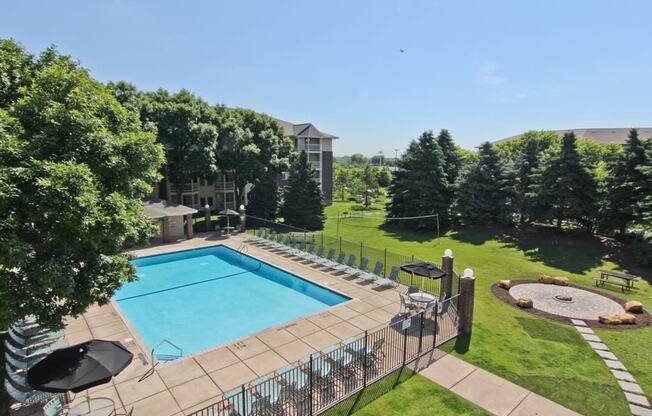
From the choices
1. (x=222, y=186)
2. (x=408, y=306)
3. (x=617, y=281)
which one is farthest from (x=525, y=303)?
(x=222, y=186)

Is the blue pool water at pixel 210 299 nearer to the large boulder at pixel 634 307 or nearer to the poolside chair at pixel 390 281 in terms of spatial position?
the poolside chair at pixel 390 281

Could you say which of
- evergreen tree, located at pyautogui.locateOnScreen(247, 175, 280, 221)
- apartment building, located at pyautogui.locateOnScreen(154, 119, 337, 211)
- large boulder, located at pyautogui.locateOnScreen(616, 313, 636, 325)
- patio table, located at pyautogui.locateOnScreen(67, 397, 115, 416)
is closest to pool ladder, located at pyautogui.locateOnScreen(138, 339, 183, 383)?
patio table, located at pyautogui.locateOnScreen(67, 397, 115, 416)

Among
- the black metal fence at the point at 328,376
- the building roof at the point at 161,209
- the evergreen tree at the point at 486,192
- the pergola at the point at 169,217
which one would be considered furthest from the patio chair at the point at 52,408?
the evergreen tree at the point at 486,192

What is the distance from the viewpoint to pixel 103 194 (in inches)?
290

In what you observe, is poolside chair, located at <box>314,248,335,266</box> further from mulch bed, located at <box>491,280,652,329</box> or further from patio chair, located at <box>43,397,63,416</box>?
patio chair, located at <box>43,397,63,416</box>

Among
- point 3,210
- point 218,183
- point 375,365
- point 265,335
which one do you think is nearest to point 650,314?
point 375,365

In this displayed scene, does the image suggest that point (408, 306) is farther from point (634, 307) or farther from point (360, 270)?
point (634, 307)

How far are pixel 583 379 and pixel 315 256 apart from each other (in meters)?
14.3

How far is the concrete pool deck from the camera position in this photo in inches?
341

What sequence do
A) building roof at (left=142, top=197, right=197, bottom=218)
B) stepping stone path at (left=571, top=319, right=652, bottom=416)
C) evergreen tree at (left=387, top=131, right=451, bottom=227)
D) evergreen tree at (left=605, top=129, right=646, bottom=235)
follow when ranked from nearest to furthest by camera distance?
stepping stone path at (left=571, top=319, right=652, bottom=416) → evergreen tree at (left=605, top=129, right=646, bottom=235) → building roof at (left=142, top=197, right=197, bottom=218) → evergreen tree at (left=387, top=131, right=451, bottom=227)

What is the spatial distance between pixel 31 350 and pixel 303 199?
24.9m

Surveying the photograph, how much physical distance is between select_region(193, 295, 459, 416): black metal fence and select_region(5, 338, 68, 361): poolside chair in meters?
5.03

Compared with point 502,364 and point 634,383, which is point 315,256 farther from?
point 634,383

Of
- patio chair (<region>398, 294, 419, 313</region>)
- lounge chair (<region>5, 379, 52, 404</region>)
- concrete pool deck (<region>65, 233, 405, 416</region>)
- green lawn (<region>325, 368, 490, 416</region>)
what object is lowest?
green lawn (<region>325, 368, 490, 416</region>)
